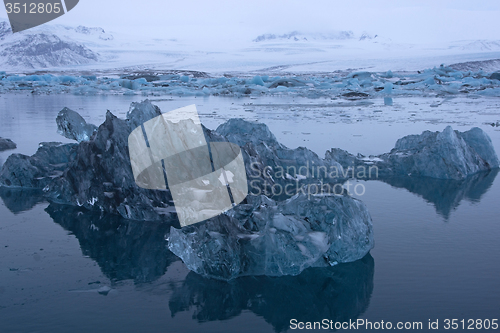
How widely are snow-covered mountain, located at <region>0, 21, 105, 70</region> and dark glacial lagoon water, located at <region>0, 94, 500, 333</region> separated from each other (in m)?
56.7

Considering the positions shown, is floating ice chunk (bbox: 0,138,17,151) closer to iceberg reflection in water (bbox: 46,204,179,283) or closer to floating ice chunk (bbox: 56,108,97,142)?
floating ice chunk (bbox: 56,108,97,142)

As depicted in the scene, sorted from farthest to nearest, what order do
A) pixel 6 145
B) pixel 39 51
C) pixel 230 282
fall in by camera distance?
pixel 39 51, pixel 6 145, pixel 230 282

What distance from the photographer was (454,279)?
11.9 ft

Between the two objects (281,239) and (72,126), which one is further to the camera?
(72,126)

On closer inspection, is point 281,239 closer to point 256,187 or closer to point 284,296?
point 284,296

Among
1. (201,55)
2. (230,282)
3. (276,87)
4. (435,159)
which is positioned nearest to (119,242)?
A: (230,282)

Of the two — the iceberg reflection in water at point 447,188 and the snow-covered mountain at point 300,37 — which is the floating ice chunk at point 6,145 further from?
the snow-covered mountain at point 300,37

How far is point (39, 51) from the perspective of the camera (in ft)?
190

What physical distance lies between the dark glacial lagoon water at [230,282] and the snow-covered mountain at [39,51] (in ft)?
186

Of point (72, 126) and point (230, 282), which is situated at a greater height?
point (72, 126)

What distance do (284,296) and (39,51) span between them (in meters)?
62.3

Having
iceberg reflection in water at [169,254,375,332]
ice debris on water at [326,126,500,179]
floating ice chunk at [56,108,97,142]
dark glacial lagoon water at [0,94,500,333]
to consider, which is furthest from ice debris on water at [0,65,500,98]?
iceberg reflection in water at [169,254,375,332]

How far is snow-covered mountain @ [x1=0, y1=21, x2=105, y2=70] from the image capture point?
183 feet

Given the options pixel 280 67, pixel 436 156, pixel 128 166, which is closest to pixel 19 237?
pixel 128 166
